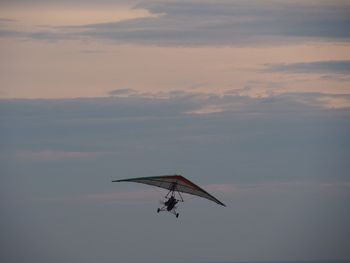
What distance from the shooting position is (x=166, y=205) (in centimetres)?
5356

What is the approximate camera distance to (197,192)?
5781 centimetres

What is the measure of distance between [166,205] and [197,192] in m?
4.86

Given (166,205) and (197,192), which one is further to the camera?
(197,192)

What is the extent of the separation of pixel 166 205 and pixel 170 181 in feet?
11.2

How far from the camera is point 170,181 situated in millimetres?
56625

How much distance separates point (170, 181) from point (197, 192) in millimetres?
2513

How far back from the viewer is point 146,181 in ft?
184

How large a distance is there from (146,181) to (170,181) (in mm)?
1853
